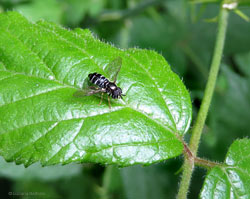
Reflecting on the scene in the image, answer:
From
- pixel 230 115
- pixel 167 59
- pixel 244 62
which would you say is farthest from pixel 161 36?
pixel 230 115

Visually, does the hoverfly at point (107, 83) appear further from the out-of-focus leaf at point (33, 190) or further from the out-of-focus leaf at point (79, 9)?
the out-of-focus leaf at point (33, 190)

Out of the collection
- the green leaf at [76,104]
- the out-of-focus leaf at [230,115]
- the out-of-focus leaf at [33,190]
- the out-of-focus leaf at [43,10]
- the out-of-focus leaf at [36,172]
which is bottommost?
the out-of-focus leaf at [33,190]

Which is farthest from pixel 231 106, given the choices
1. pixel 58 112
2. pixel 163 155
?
pixel 58 112

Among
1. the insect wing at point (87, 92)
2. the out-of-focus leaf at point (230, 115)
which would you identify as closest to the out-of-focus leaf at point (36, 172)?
the out-of-focus leaf at point (230, 115)

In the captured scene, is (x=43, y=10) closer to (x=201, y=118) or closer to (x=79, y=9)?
(x=79, y=9)

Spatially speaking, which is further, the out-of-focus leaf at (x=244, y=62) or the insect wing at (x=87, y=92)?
the out-of-focus leaf at (x=244, y=62)

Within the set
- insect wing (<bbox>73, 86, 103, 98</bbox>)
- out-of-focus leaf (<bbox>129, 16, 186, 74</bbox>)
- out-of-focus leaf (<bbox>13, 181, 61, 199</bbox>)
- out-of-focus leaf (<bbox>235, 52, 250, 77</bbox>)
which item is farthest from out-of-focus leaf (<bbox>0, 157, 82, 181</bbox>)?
out-of-focus leaf (<bbox>235, 52, 250, 77</bbox>)

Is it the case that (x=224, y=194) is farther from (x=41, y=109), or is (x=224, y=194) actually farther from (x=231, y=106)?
(x=231, y=106)
